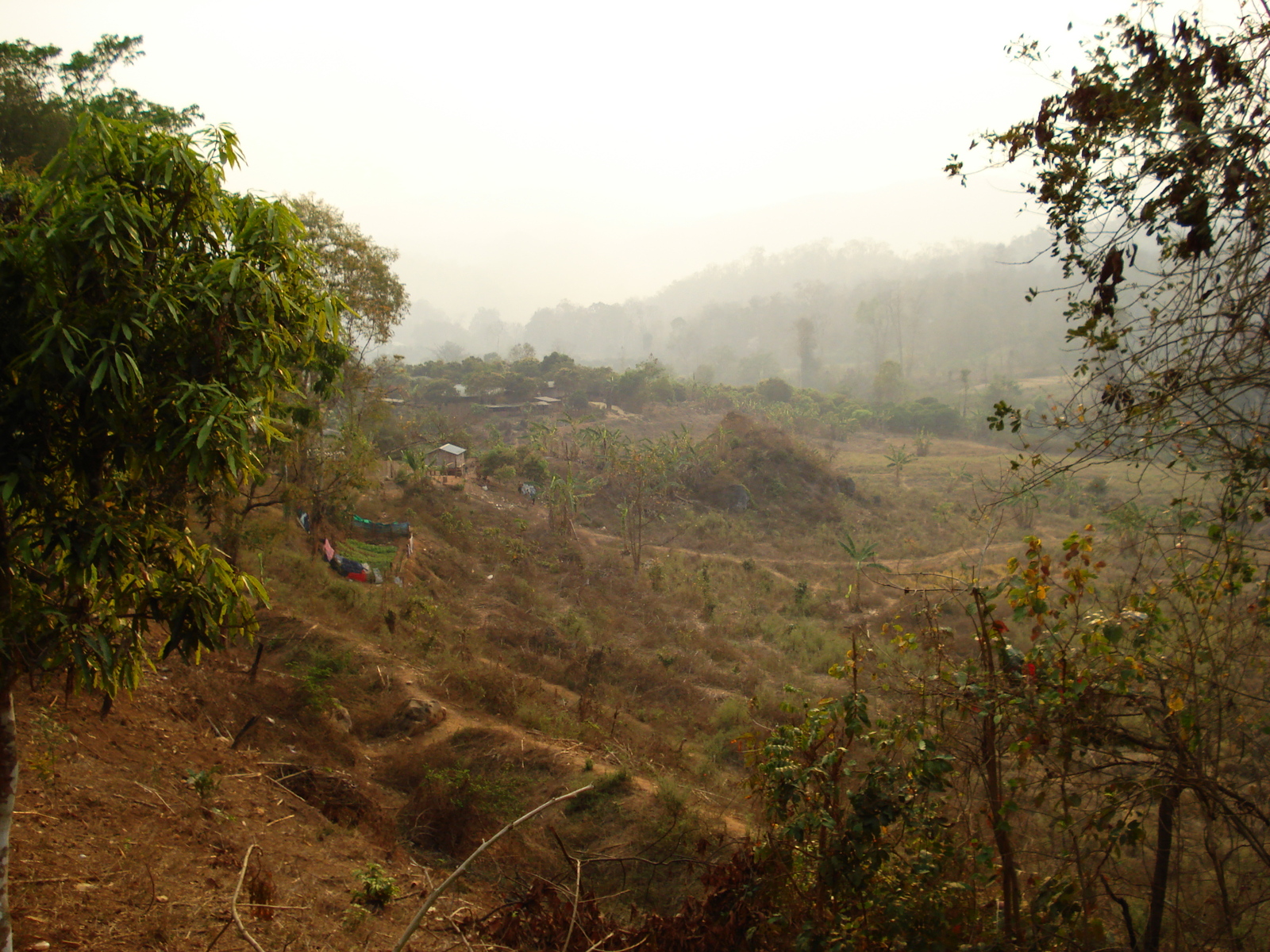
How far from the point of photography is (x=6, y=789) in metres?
2.70

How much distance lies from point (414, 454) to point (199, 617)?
70.3 ft

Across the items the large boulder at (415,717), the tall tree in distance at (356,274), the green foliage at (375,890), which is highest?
the tall tree in distance at (356,274)

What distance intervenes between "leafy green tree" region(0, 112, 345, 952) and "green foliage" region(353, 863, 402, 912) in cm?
262

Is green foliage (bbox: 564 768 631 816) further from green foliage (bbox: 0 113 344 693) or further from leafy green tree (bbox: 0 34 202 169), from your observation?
leafy green tree (bbox: 0 34 202 169)

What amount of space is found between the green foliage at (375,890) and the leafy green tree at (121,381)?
262 centimetres

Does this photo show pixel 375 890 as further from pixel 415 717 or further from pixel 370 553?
pixel 370 553

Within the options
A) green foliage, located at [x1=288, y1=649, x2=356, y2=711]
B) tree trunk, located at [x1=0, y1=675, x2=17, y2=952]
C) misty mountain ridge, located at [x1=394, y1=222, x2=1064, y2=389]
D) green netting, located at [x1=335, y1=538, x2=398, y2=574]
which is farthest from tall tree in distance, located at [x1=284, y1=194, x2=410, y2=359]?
misty mountain ridge, located at [x1=394, y1=222, x2=1064, y2=389]

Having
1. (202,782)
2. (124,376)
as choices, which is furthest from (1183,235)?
(202,782)

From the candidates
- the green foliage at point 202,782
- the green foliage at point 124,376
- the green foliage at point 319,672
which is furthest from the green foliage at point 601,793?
the green foliage at point 124,376

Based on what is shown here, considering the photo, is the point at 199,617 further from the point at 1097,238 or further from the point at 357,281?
the point at 357,281

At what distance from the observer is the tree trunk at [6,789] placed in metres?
2.64

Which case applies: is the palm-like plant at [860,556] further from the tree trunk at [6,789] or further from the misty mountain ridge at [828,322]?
the misty mountain ridge at [828,322]

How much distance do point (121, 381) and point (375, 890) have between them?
170 inches

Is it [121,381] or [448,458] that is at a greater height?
[121,381]
